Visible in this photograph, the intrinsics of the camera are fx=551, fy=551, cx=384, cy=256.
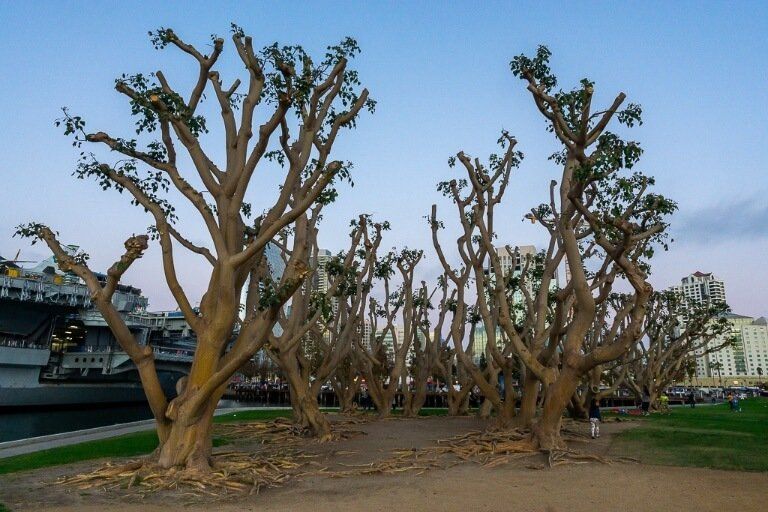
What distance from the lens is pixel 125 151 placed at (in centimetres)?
1179

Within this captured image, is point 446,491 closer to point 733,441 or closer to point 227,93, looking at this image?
point 227,93

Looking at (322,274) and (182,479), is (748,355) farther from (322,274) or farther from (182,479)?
(182,479)

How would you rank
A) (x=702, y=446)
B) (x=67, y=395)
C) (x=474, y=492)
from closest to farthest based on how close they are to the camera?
(x=474, y=492)
(x=702, y=446)
(x=67, y=395)

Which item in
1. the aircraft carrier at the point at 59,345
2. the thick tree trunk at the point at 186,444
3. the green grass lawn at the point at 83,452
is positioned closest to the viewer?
the thick tree trunk at the point at 186,444

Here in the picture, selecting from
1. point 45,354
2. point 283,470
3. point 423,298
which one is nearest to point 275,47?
point 283,470

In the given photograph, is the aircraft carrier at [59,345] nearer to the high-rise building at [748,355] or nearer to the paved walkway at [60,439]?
the paved walkway at [60,439]

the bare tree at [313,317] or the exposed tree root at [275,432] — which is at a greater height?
the bare tree at [313,317]

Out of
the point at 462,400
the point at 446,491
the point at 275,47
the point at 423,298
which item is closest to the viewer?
the point at 446,491

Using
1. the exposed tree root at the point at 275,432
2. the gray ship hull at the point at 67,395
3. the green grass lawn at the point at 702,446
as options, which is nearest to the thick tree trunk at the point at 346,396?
the exposed tree root at the point at 275,432

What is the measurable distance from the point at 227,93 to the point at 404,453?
32.5ft

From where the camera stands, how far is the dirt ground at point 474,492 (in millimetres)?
8281

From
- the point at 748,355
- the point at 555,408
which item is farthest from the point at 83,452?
the point at 748,355

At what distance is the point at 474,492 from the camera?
9.36 m

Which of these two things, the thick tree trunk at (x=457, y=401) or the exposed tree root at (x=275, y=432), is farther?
the thick tree trunk at (x=457, y=401)
